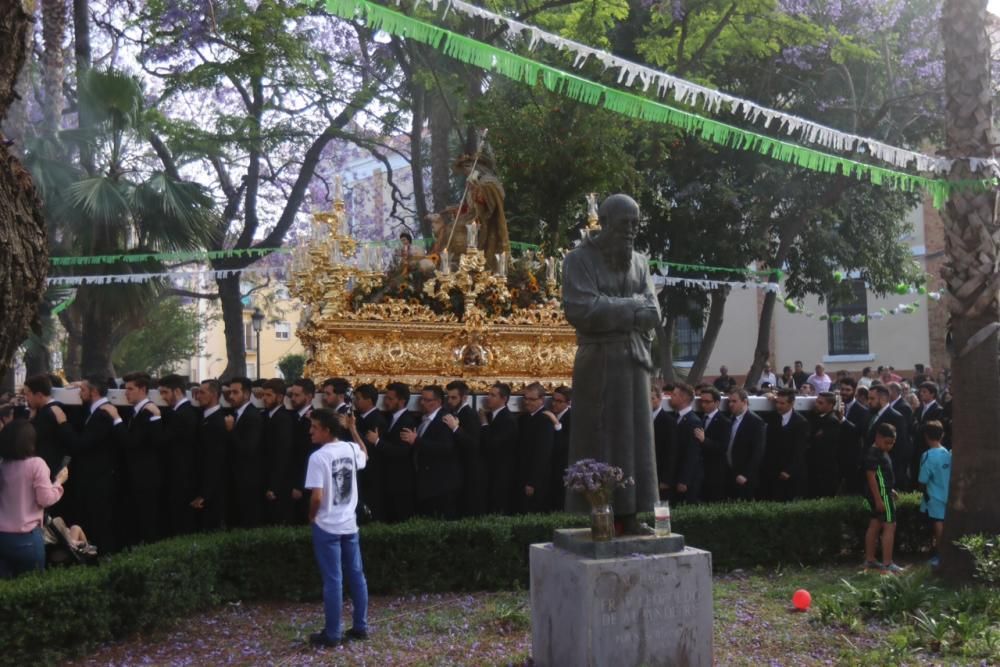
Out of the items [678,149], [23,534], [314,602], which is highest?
[678,149]

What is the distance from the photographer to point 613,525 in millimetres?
6621

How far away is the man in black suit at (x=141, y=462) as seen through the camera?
390 inches

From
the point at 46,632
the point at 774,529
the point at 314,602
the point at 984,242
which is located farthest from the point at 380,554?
the point at 984,242

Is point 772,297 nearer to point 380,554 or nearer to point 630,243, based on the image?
point 380,554

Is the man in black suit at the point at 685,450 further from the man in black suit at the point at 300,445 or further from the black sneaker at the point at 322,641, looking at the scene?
the black sneaker at the point at 322,641

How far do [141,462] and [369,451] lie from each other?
2246mm

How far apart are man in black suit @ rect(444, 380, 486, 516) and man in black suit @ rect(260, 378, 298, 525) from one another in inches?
67.6

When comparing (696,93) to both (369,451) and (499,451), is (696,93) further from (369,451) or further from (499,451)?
(369,451)

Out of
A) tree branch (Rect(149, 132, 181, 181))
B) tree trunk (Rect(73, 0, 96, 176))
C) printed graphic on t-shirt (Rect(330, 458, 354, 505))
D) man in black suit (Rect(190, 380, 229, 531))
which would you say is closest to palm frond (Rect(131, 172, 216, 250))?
tree trunk (Rect(73, 0, 96, 176))

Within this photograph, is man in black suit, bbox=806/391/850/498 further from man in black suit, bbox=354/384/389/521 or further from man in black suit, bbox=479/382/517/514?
man in black suit, bbox=354/384/389/521

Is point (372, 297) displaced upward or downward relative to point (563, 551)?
upward

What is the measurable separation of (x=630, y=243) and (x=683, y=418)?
16.2 feet

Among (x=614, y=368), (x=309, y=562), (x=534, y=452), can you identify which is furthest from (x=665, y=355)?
(x=614, y=368)

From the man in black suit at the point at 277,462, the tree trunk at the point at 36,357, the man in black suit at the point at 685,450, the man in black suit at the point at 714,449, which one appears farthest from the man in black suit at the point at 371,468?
the tree trunk at the point at 36,357
